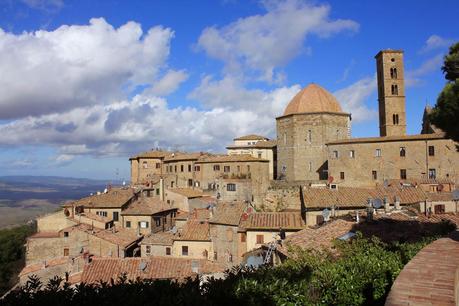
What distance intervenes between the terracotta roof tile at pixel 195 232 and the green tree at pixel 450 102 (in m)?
23.4

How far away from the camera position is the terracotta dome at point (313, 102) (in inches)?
1959

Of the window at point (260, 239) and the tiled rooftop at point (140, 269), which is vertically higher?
the window at point (260, 239)

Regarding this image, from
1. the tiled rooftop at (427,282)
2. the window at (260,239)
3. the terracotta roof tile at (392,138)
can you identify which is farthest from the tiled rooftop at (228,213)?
the tiled rooftop at (427,282)

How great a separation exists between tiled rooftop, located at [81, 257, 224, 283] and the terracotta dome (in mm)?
29825

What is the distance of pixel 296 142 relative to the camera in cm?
4894

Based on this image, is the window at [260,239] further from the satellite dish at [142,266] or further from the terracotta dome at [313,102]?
the terracotta dome at [313,102]

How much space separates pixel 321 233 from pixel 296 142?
31111mm

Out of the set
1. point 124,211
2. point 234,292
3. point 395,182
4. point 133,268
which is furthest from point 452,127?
point 124,211

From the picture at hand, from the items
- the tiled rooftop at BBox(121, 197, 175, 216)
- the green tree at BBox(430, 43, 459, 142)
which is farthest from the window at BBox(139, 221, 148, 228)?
the green tree at BBox(430, 43, 459, 142)

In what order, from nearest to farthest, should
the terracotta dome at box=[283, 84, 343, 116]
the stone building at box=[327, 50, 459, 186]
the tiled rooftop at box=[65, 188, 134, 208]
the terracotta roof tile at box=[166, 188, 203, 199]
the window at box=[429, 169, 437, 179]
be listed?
1. the stone building at box=[327, 50, 459, 186]
2. the window at box=[429, 169, 437, 179]
3. the tiled rooftop at box=[65, 188, 134, 208]
4. the terracotta roof tile at box=[166, 188, 203, 199]
5. the terracotta dome at box=[283, 84, 343, 116]

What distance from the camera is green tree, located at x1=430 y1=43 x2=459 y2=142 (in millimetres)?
11008

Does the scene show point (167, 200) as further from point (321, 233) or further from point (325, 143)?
point (321, 233)

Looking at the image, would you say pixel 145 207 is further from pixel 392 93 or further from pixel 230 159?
pixel 392 93

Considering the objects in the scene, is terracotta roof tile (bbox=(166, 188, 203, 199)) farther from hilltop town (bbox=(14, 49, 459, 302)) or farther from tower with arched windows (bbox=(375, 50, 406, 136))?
tower with arched windows (bbox=(375, 50, 406, 136))
